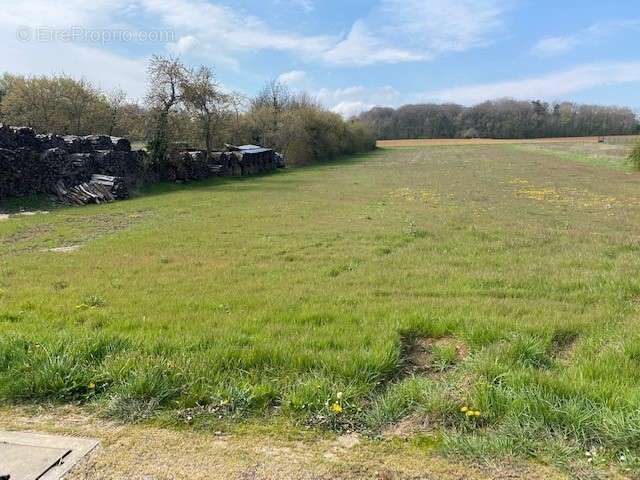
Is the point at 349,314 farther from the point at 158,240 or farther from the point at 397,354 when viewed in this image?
the point at 158,240

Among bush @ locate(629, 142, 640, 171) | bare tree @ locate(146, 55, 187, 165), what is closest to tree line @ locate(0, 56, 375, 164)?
bare tree @ locate(146, 55, 187, 165)

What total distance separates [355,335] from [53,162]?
65.0 ft

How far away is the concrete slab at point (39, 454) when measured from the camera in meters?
2.77

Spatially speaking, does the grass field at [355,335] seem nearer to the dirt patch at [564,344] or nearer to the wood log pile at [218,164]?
the dirt patch at [564,344]

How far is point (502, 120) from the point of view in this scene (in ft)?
401

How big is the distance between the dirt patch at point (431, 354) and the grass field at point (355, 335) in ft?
0.08

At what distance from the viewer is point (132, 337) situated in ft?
15.0

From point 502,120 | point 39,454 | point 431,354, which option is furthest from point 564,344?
point 502,120

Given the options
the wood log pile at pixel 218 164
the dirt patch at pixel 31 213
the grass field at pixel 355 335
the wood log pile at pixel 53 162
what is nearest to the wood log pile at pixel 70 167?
the wood log pile at pixel 53 162

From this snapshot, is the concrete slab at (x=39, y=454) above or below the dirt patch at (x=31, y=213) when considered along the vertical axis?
below

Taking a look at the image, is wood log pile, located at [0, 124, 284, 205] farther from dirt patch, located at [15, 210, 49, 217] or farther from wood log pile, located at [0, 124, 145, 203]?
dirt patch, located at [15, 210, 49, 217]

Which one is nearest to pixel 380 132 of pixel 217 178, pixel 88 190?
pixel 217 178

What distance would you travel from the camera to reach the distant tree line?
120 m

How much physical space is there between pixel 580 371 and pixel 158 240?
933 centimetres
